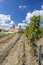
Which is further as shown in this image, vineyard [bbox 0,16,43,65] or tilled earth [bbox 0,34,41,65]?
vineyard [bbox 0,16,43,65]

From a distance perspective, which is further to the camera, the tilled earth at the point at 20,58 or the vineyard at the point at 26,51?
the vineyard at the point at 26,51

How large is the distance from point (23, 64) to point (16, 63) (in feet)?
1.86

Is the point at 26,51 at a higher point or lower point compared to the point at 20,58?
higher

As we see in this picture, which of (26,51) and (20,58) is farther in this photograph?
(26,51)

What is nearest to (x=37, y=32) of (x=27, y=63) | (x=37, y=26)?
(x=37, y=26)

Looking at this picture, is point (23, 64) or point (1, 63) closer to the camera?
point (23, 64)

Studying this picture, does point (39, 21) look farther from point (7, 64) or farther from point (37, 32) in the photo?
point (7, 64)

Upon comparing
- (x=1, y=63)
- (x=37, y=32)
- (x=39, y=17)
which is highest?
(x=39, y=17)

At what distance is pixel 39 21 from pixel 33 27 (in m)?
1.33

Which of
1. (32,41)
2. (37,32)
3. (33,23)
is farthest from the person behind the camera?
(32,41)

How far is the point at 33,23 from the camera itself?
1902 centimetres

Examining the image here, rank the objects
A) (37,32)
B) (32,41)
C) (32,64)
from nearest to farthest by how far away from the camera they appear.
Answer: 1. (32,64)
2. (37,32)
3. (32,41)

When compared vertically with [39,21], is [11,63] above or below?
below

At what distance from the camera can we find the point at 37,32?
58.2ft
